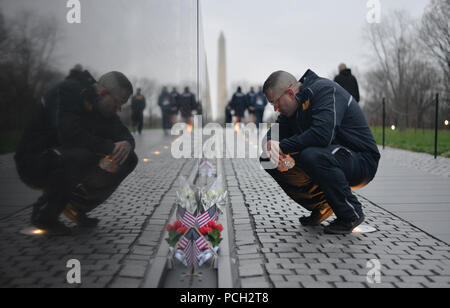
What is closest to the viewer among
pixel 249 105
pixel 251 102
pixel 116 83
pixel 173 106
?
pixel 116 83

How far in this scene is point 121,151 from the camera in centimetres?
333

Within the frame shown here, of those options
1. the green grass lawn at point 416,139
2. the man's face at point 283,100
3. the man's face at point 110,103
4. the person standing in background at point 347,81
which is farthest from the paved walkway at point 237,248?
the green grass lawn at point 416,139

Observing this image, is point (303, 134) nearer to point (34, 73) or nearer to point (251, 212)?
point (251, 212)

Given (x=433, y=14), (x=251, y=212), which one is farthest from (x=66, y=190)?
(x=433, y=14)

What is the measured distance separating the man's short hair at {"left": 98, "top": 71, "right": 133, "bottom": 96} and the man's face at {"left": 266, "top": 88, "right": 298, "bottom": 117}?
134 cm

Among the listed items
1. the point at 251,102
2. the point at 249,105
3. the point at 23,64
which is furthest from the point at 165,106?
the point at 249,105

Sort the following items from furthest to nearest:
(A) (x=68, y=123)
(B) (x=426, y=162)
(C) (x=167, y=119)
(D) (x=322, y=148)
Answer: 1. (B) (x=426, y=162)
2. (C) (x=167, y=119)
3. (D) (x=322, y=148)
4. (A) (x=68, y=123)

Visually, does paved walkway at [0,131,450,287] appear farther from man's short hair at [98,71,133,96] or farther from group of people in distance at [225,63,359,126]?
group of people in distance at [225,63,359,126]

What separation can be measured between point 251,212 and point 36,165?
3299 millimetres

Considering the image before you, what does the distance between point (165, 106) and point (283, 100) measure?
6.23 ft

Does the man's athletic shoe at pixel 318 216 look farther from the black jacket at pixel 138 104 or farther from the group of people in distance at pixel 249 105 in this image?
the group of people in distance at pixel 249 105

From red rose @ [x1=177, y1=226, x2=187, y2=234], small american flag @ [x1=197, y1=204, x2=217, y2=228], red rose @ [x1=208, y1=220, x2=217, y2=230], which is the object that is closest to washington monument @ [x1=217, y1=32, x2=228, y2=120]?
small american flag @ [x1=197, y1=204, x2=217, y2=228]

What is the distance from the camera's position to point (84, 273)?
2.74m

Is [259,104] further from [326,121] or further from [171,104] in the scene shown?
[326,121]
